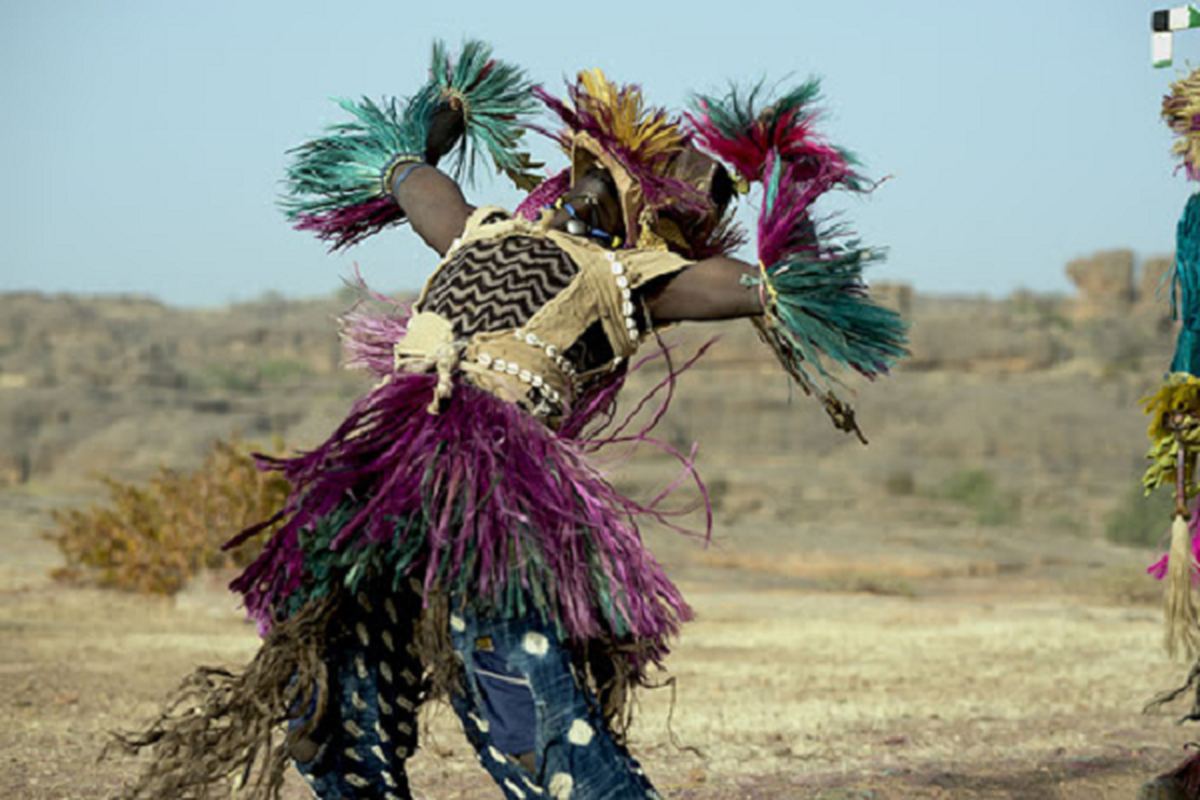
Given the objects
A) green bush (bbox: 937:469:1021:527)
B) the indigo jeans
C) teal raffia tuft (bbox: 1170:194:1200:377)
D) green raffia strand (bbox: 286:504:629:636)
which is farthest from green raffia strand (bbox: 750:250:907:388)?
green bush (bbox: 937:469:1021:527)

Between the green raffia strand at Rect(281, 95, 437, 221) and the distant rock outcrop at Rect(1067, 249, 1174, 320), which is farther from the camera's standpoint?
the distant rock outcrop at Rect(1067, 249, 1174, 320)

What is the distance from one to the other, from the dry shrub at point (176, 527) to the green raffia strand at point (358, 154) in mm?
9654

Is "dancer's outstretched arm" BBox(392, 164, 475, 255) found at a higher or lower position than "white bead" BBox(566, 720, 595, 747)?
higher

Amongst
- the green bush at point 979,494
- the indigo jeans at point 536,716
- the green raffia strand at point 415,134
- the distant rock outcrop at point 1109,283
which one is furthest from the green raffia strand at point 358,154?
the distant rock outcrop at point 1109,283

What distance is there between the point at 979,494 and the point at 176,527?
1985 cm

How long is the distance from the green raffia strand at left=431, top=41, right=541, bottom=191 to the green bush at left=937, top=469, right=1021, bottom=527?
25.7m

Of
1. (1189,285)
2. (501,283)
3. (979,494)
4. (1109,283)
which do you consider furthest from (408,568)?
(1109,283)

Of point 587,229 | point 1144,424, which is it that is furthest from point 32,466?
point 587,229

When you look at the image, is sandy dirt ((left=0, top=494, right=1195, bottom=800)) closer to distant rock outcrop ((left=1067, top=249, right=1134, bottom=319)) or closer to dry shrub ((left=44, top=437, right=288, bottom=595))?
dry shrub ((left=44, top=437, right=288, bottom=595))

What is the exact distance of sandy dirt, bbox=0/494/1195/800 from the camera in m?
6.82

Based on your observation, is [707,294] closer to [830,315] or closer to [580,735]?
[830,315]

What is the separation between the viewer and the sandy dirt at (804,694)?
6824 mm

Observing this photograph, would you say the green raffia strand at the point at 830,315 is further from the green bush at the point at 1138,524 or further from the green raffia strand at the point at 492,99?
the green bush at the point at 1138,524

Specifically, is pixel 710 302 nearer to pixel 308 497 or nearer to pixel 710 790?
pixel 308 497
